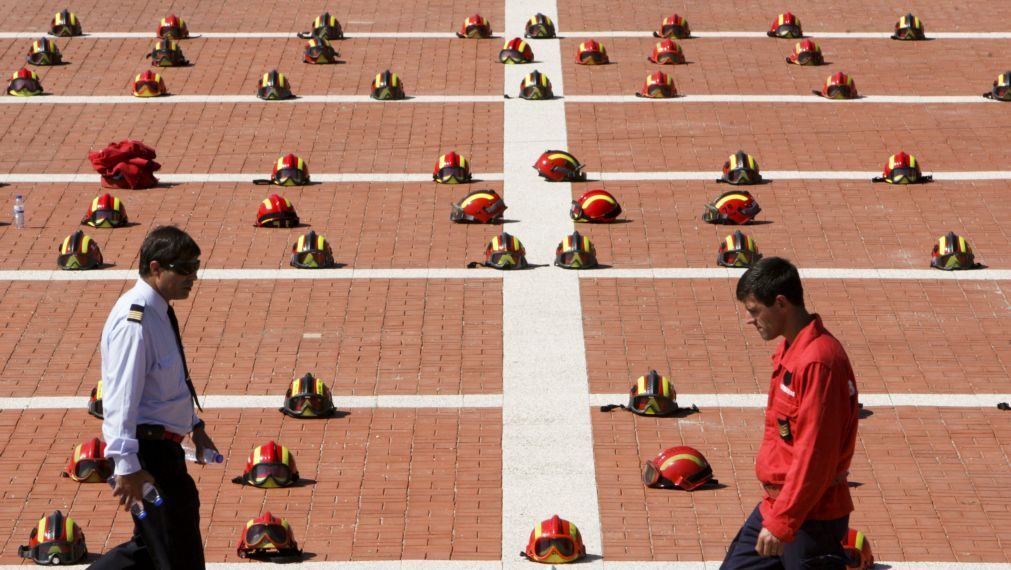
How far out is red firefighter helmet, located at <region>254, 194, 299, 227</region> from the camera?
59.4ft

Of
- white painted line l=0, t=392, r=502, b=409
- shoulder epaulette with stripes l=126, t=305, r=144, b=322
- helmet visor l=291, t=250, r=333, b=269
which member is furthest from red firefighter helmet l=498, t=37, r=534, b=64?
shoulder epaulette with stripes l=126, t=305, r=144, b=322

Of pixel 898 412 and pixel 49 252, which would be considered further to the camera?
pixel 49 252

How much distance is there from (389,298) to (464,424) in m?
3.03

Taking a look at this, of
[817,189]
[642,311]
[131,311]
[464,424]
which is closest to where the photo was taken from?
[131,311]

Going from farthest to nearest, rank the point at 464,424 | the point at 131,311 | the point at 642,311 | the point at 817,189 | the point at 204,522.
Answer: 1. the point at 817,189
2. the point at 642,311
3. the point at 464,424
4. the point at 204,522
5. the point at 131,311

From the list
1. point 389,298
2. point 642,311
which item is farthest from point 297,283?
point 642,311

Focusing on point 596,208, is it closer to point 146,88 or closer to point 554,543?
point 554,543

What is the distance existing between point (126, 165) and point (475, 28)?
8084 millimetres

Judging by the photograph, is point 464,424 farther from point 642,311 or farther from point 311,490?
point 642,311

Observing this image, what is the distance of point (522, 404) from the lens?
1382 centimetres

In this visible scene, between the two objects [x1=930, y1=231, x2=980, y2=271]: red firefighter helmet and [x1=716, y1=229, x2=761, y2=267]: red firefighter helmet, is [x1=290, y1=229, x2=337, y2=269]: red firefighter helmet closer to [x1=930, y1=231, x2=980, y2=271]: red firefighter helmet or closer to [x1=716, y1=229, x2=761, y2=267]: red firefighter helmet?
[x1=716, y1=229, x2=761, y2=267]: red firefighter helmet

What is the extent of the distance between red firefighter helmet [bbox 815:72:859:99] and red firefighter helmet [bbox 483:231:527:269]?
299 inches

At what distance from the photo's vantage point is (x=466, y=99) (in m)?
23.0

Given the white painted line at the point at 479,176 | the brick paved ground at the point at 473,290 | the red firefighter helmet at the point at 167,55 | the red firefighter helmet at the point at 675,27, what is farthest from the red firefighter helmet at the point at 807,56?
the red firefighter helmet at the point at 167,55
